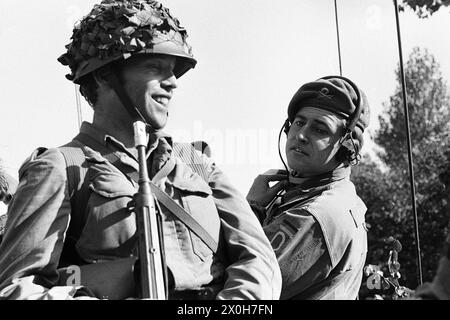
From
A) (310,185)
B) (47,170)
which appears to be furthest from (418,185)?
(47,170)

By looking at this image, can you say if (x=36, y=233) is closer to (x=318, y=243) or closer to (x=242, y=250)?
(x=242, y=250)

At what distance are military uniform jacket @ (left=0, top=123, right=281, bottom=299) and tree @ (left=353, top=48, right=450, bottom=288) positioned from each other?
18250mm

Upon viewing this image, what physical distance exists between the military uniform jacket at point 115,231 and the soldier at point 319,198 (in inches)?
42.2

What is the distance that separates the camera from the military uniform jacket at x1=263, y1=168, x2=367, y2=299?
7.84 meters

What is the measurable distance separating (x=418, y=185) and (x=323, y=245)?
23.4 metres

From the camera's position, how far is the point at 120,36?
22.5 feet

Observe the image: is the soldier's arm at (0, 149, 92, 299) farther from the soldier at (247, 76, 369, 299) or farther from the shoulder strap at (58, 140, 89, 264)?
the soldier at (247, 76, 369, 299)

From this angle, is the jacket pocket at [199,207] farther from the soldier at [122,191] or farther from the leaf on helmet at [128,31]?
the leaf on helmet at [128,31]

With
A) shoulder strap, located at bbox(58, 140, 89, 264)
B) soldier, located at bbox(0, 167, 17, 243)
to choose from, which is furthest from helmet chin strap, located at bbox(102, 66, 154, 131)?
soldier, located at bbox(0, 167, 17, 243)

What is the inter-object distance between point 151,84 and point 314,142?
1748mm

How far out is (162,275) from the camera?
20.5 feet

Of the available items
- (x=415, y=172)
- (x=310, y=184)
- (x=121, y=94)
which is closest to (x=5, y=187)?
(x=310, y=184)

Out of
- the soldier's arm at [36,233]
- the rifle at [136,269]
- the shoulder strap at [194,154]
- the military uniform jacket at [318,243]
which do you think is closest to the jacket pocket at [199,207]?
the shoulder strap at [194,154]
